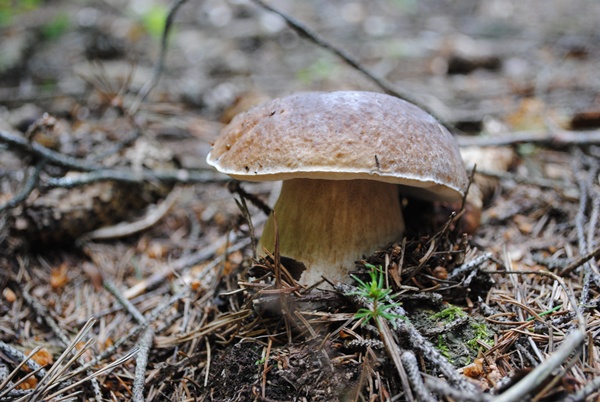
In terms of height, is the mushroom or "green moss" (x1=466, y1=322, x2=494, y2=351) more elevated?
the mushroom

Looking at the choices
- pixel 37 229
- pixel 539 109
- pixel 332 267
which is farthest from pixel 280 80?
pixel 332 267

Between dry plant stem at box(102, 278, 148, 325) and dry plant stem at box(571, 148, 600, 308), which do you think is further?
dry plant stem at box(102, 278, 148, 325)

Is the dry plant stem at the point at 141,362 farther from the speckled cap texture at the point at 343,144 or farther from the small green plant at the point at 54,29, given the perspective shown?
the small green plant at the point at 54,29

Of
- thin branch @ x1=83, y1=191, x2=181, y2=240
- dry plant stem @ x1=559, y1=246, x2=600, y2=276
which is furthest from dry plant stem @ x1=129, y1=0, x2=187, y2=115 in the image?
dry plant stem @ x1=559, y1=246, x2=600, y2=276

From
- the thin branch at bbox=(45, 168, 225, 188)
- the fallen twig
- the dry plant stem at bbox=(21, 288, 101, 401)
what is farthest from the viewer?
the fallen twig

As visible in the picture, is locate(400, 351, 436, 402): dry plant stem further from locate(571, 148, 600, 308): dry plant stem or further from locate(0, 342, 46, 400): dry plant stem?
locate(0, 342, 46, 400): dry plant stem

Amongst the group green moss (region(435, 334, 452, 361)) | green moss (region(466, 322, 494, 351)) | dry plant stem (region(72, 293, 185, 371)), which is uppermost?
green moss (region(466, 322, 494, 351))

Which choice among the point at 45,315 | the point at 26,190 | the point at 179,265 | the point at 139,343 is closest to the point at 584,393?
the point at 139,343

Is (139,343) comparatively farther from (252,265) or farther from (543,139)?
(543,139)
